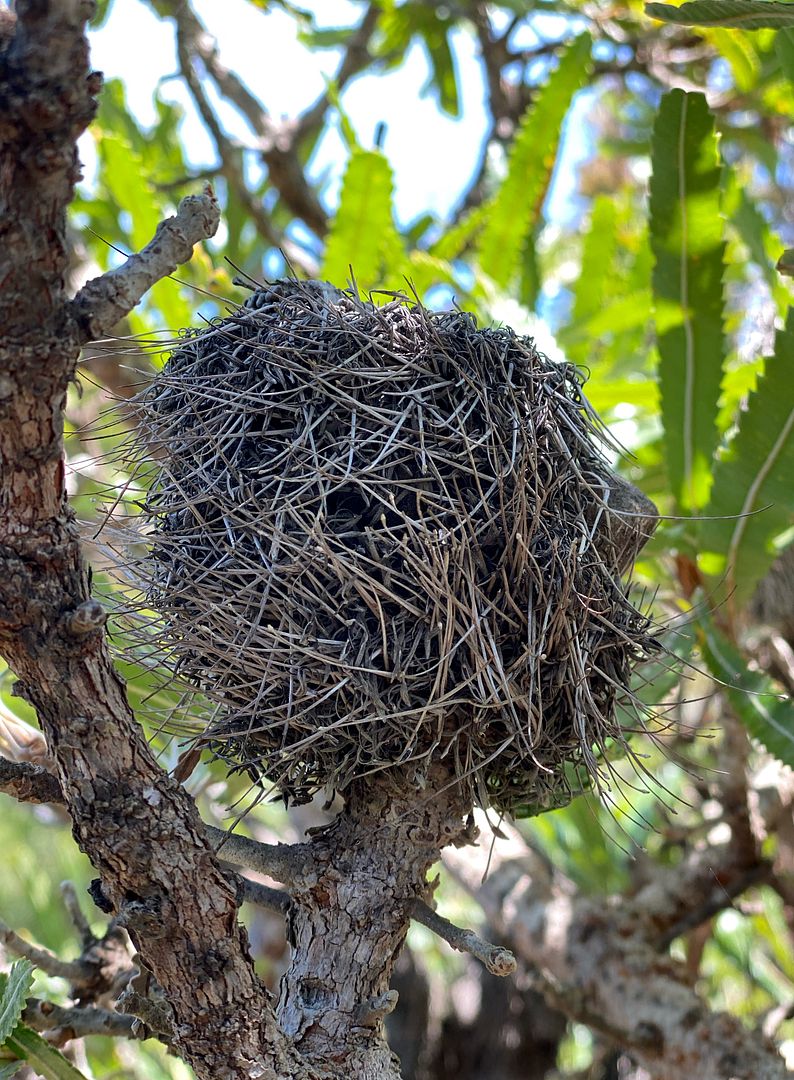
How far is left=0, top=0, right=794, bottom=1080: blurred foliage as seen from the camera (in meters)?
1.94

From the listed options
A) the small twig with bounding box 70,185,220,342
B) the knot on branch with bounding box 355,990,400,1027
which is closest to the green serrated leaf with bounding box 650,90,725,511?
the small twig with bounding box 70,185,220,342

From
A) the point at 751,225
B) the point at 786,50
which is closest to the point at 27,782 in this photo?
the point at 786,50

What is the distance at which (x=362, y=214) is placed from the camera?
270 cm

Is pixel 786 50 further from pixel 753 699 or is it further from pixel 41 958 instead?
pixel 41 958

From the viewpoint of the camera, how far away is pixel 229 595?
1.19 m

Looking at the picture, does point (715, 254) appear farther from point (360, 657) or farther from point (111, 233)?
point (111, 233)

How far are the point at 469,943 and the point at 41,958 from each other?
79cm

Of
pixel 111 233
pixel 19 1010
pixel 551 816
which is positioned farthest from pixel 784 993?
pixel 111 233

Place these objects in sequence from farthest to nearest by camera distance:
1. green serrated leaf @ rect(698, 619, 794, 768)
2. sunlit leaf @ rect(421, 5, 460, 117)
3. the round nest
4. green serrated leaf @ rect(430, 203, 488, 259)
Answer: sunlit leaf @ rect(421, 5, 460, 117)
green serrated leaf @ rect(430, 203, 488, 259)
green serrated leaf @ rect(698, 619, 794, 768)
the round nest

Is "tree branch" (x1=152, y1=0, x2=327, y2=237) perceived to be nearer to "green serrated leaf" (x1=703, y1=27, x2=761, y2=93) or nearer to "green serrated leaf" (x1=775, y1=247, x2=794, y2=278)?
"green serrated leaf" (x1=703, y1=27, x2=761, y2=93)

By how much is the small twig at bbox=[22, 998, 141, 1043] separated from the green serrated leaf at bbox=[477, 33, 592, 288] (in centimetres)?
225

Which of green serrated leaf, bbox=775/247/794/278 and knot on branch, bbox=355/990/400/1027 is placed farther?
green serrated leaf, bbox=775/247/794/278

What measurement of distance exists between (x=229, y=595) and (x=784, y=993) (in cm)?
319

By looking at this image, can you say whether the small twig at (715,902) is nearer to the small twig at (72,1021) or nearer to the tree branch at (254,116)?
the small twig at (72,1021)
